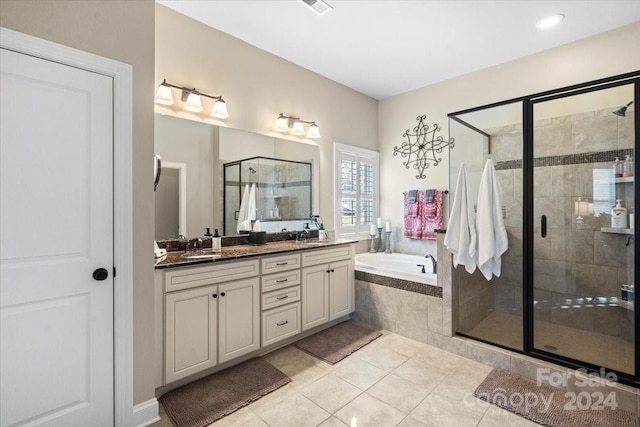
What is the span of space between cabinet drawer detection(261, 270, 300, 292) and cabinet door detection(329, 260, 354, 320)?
0.48 meters

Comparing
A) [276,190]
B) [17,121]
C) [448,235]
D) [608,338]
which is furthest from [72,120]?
[608,338]

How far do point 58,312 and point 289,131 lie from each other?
255cm

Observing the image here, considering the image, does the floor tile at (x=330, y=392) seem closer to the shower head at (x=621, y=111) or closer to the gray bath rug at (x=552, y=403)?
the gray bath rug at (x=552, y=403)

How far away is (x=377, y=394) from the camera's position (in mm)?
2074

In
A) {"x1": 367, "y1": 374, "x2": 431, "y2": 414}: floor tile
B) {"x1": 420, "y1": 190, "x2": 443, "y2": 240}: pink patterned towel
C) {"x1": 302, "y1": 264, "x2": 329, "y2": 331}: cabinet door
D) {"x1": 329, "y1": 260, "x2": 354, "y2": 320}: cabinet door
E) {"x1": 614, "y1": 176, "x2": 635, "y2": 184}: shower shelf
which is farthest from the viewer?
{"x1": 420, "y1": 190, "x2": 443, "y2": 240}: pink patterned towel

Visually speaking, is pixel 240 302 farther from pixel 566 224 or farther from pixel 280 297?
pixel 566 224

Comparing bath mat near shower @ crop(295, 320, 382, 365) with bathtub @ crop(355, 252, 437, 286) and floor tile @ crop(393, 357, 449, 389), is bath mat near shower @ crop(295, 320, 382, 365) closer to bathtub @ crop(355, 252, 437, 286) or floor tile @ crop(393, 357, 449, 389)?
floor tile @ crop(393, 357, 449, 389)

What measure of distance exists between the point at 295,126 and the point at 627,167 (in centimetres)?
286

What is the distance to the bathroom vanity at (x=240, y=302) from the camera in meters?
1.99

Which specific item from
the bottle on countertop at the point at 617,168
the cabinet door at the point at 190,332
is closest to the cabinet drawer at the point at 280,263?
the cabinet door at the point at 190,332

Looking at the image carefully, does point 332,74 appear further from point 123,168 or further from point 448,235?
point 123,168

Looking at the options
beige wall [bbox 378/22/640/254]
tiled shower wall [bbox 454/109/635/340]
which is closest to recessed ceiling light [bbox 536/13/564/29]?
beige wall [bbox 378/22/640/254]

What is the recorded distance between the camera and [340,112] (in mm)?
4004

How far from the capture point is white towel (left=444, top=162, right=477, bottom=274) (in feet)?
8.51
